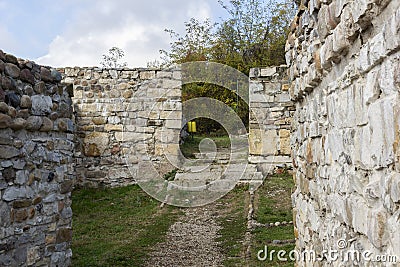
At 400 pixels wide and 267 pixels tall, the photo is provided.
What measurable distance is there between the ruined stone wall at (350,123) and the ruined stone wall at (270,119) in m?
5.54

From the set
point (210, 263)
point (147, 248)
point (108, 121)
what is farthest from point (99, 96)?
point (210, 263)

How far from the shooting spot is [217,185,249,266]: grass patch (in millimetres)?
5219

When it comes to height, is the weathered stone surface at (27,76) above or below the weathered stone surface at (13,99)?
above

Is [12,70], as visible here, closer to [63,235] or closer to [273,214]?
[63,235]

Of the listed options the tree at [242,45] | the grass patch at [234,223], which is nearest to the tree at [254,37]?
the tree at [242,45]

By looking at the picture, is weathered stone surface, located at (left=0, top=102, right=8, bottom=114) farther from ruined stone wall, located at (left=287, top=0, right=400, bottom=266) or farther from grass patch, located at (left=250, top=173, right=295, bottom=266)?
grass patch, located at (left=250, top=173, right=295, bottom=266)

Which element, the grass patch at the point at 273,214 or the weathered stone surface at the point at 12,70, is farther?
the grass patch at the point at 273,214

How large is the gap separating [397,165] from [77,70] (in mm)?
8479

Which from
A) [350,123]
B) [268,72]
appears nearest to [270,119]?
[268,72]

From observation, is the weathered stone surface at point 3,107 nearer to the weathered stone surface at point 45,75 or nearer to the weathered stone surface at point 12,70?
the weathered stone surface at point 12,70

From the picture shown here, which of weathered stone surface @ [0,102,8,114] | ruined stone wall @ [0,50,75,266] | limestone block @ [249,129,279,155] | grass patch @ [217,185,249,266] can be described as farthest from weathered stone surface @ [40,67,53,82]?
limestone block @ [249,129,279,155]

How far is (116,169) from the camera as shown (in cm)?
922

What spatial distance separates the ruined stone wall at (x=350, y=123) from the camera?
1.55 meters

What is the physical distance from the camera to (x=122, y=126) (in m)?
9.23
